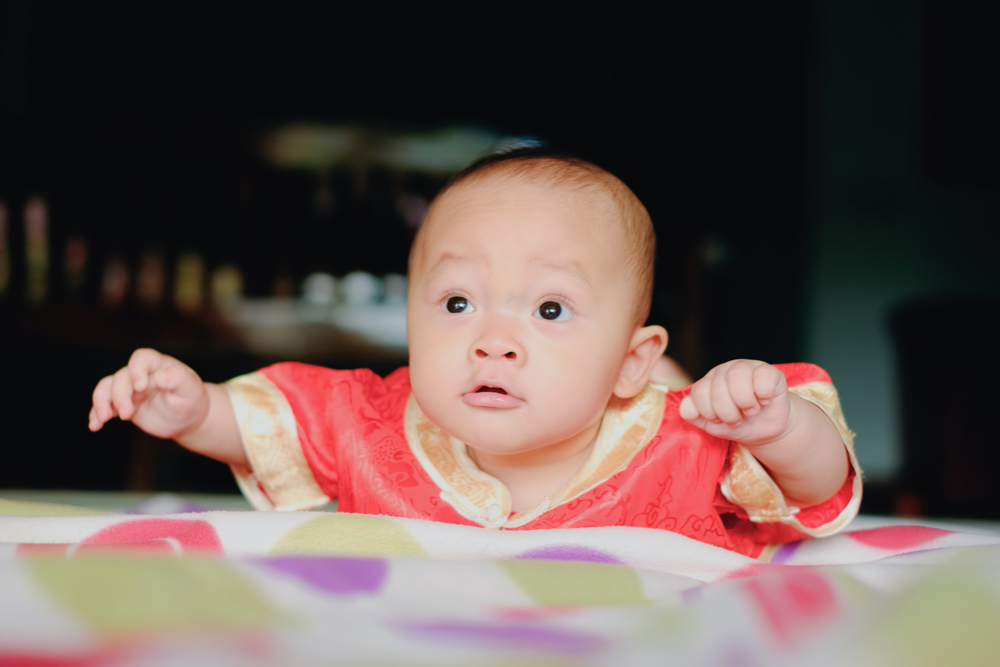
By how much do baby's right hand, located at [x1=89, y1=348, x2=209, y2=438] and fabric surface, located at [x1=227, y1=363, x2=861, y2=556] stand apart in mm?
54

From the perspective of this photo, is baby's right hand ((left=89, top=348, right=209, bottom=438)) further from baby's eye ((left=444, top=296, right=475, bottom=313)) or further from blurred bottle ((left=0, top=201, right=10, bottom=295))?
blurred bottle ((left=0, top=201, right=10, bottom=295))

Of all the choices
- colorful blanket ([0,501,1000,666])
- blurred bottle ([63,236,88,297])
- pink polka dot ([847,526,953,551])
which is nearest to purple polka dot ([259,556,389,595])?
colorful blanket ([0,501,1000,666])

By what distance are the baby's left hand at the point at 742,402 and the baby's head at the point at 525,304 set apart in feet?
0.30

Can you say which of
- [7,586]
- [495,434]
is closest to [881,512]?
[495,434]

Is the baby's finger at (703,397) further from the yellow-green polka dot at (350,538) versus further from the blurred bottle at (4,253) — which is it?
the blurred bottle at (4,253)

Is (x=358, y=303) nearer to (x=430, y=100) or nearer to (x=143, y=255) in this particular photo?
(x=143, y=255)

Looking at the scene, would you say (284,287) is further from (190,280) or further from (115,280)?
(115,280)

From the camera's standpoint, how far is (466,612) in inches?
13.7

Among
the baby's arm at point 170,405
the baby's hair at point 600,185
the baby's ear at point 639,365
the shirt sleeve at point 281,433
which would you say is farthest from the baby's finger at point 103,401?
the baby's ear at point 639,365

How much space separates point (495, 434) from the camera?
0.61 meters

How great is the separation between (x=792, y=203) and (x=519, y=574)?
314cm

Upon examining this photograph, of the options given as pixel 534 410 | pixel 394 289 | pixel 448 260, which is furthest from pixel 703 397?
pixel 394 289

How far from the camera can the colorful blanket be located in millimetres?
281

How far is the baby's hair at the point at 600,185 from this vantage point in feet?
2.22
